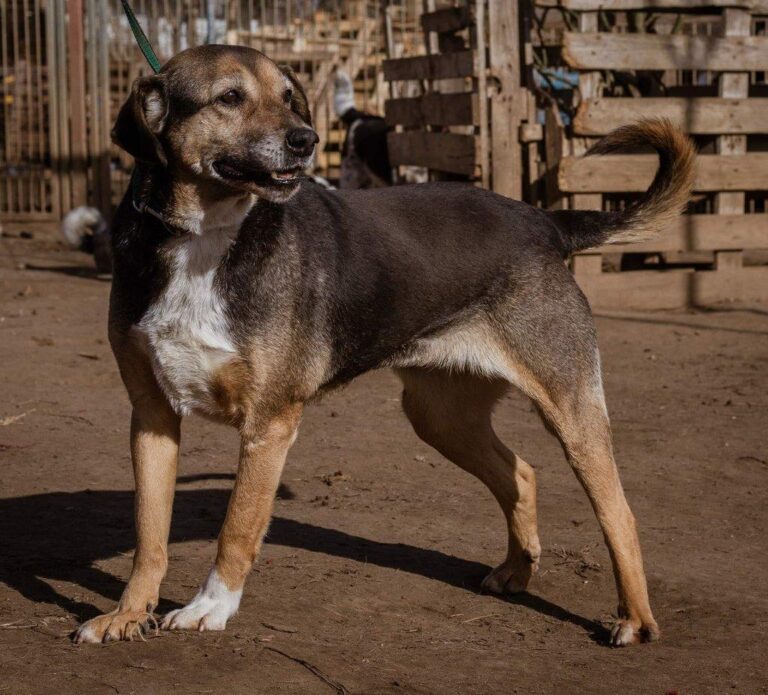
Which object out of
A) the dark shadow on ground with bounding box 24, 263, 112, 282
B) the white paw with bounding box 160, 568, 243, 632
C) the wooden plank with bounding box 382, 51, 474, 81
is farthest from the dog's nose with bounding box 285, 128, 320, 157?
the dark shadow on ground with bounding box 24, 263, 112, 282

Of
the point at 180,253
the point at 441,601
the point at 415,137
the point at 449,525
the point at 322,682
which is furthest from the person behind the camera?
the point at 415,137

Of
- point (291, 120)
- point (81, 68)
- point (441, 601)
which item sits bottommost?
point (441, 601)

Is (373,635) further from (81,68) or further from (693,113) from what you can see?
(81,68)

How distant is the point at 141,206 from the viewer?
4.07 metres

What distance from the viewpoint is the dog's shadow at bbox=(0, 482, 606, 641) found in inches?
179

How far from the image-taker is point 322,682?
3.66 m

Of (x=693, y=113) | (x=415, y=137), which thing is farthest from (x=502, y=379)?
(x=415, y=137)

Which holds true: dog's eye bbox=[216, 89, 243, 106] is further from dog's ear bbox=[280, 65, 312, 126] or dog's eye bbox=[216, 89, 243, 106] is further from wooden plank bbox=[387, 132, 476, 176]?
wooden plank bbox=[387, 132, 476, 176]

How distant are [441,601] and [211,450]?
2232mm

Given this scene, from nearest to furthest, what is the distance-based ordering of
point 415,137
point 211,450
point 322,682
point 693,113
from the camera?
point 322,682, point 211,450, point 693,113, point 415,137

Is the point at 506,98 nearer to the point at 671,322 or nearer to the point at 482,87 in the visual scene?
the point at 482,87

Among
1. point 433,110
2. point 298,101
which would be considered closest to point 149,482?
point 298,101

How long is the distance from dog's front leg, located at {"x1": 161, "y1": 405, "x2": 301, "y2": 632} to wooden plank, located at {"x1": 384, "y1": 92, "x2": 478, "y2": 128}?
691 centimetres

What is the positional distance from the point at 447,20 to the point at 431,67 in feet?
1.55
